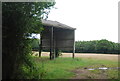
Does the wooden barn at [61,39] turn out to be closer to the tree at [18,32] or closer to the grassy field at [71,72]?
the grassy field at [71,72]

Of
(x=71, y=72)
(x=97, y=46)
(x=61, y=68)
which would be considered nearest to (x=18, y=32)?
(x=71, y=72)

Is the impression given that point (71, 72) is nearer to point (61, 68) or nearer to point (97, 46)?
point (61, 68)

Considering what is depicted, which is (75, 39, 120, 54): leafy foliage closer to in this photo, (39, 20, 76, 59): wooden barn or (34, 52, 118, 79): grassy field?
(39, 20, 76, 59): wooden barn

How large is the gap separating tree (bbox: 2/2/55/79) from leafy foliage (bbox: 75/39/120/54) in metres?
23.3

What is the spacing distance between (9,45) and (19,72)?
0.94m

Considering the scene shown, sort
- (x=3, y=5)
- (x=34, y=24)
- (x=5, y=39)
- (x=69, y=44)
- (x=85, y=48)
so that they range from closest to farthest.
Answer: (x=3, y=5) < (x=5, y=39) < (x=34, y=24) < (x=69, y=44) < (x=85, y=48)

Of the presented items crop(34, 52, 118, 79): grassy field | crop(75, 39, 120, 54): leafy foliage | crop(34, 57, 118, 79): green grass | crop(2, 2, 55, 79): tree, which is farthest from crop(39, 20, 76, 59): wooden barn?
crop(2, 2, 55, 79): tree

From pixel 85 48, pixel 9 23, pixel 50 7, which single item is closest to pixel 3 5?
pixel 9 23

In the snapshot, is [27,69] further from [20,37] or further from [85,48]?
[85,48]

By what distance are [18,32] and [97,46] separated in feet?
80.0

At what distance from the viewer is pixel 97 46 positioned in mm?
27969

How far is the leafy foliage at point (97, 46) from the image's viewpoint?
2716 cm

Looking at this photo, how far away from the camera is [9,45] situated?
4742mm

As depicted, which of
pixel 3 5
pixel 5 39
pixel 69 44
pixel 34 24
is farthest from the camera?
pixel 69 44
